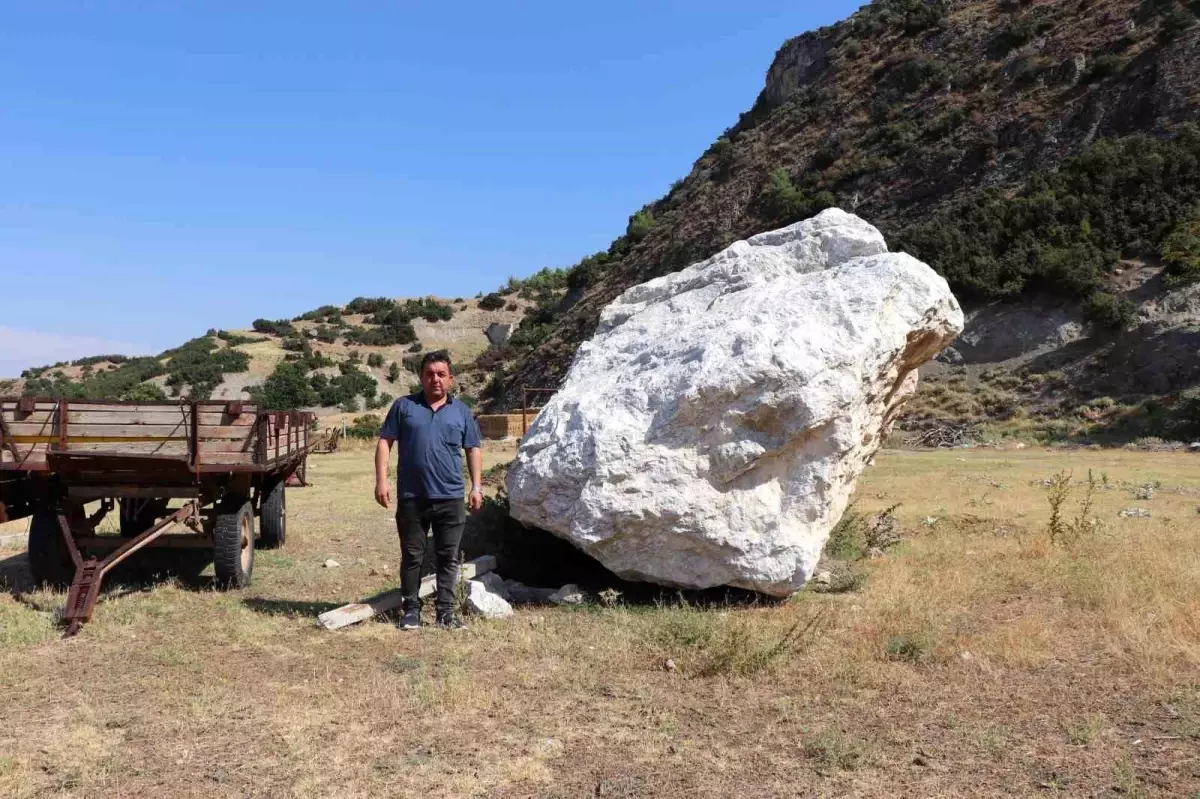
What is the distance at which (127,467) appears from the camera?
6.86 metres

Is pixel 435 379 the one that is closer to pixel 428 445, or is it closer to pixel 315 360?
pixel 428 445

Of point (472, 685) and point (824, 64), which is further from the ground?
point (824, 64)

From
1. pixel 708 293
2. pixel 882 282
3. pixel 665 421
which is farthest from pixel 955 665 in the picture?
pixel 708 293

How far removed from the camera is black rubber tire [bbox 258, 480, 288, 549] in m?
9.37

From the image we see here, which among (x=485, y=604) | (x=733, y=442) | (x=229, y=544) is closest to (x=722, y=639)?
(x=733, y=442)

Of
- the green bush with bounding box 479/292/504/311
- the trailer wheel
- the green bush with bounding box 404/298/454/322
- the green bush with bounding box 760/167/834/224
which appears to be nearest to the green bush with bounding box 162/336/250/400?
the green bush with bounding box 404/298/454/322

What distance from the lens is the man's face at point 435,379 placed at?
5965 mm

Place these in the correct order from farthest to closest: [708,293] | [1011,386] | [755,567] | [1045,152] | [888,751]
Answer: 1. [1045,152]
2. [1011,386]
3. [708,293]
4. [755,567]
5. [888,751]

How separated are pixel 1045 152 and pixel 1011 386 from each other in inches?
535

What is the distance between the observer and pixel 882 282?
22.3 feet

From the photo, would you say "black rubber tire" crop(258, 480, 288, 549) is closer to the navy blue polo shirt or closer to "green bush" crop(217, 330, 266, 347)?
the navy blue polo shirt

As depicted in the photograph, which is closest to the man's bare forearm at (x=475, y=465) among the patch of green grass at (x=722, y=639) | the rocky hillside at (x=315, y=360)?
the patch of green grass at (x=722, y=639)

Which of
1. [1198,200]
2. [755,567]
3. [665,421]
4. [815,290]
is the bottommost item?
[755,567]

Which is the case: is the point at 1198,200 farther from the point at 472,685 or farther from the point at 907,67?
the point at 472,685
